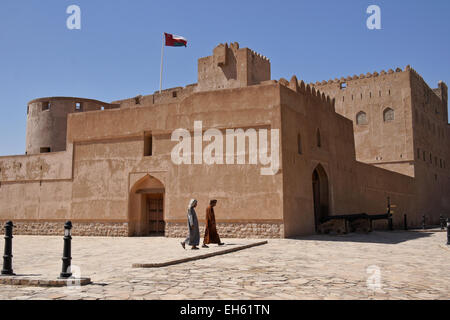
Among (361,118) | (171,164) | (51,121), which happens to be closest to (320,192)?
(171,164)

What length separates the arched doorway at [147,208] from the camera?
17.1m

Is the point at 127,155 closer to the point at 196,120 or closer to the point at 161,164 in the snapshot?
the point at 161,164

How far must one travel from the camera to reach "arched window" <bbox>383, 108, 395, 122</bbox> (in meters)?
29.8

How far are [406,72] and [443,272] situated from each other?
25.2 m

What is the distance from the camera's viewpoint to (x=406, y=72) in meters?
29.5

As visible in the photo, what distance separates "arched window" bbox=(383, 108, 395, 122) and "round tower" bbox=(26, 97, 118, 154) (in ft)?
66.1

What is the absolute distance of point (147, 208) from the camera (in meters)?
17.7

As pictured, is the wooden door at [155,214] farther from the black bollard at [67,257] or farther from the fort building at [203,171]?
the black bollard at [67,257]

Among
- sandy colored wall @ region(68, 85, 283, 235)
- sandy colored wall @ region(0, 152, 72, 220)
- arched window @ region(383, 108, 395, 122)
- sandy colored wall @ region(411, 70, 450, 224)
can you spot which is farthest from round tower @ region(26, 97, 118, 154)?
sandy colored wall @ region(411, 70, 450, 224)

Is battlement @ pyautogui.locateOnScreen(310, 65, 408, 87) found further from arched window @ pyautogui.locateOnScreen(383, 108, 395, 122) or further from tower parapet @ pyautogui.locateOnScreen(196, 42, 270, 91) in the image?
tower parapet @ pyautogui.locateOnScreen(196, 42, 270, 91)

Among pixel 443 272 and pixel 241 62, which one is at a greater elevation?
pixel 241 62

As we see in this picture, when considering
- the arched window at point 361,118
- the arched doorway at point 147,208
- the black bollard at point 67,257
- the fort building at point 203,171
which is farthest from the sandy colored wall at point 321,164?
the black bollard at point 67,257

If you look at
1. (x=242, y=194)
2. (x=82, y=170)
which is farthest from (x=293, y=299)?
(x=82, y=170)

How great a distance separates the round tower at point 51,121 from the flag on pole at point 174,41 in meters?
6.51
